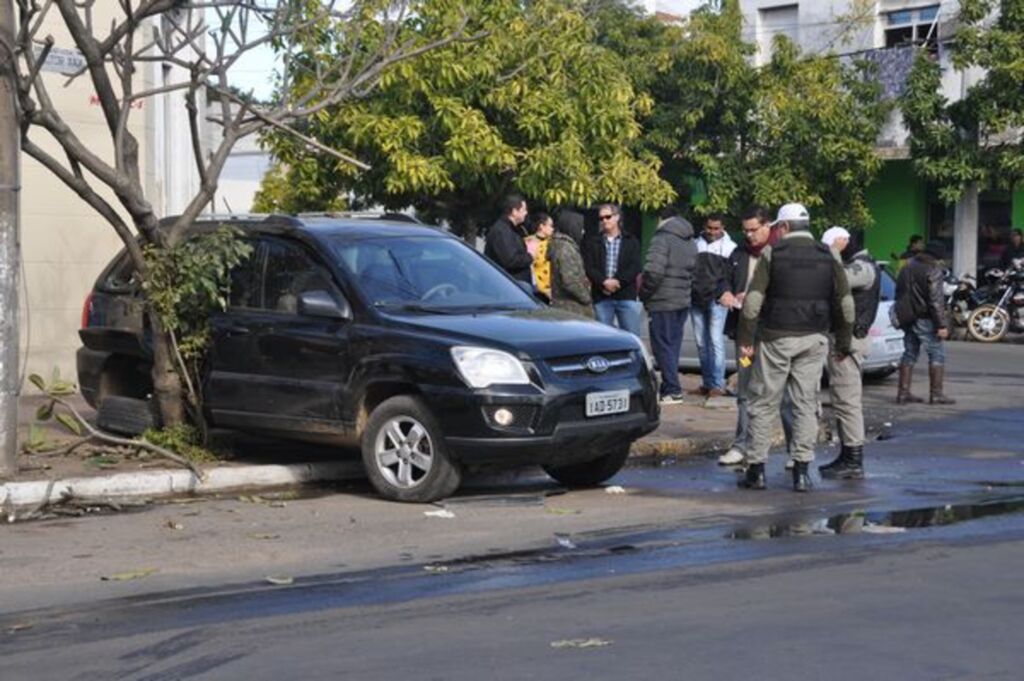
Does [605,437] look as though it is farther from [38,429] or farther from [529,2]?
[529,2]

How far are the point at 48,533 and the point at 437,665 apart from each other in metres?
4.06

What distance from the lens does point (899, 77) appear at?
3112 centimetres

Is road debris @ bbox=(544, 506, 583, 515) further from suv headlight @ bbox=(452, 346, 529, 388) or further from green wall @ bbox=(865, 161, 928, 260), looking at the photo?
green wall @ bbox=(865, 161, 928, 260)

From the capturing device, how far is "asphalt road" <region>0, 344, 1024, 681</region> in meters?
6.25

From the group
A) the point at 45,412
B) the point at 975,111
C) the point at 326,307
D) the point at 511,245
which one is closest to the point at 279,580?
the point at 326,307

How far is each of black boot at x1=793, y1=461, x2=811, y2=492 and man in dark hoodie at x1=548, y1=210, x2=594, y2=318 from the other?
410 cm

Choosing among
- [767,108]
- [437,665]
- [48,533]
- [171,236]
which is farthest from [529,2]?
[437,665]

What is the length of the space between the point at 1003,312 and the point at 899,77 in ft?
21.5

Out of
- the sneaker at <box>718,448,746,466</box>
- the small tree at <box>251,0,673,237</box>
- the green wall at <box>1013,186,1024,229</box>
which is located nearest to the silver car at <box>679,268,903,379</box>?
the small tree at <box>251,0,673,237</box>

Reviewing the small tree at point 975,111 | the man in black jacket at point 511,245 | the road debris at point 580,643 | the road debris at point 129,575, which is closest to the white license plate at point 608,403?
the road debris at point 129,575

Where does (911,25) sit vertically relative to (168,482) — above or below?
above

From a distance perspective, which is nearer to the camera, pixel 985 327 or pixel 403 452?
pixel 403 452

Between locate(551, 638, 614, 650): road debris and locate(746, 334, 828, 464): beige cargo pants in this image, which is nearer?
locate(551, 638, 614, 650): road debris

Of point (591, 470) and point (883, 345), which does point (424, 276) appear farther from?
point (883, 345)
